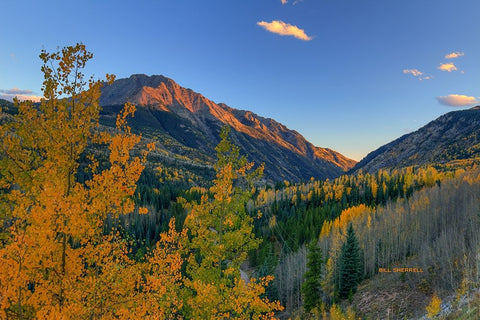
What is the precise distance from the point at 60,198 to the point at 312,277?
162 feet

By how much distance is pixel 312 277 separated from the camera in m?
48.7

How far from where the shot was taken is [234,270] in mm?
13961

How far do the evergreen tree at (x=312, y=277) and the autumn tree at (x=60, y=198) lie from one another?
4393 cm

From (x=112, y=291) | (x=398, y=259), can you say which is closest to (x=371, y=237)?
(x=398, y=259)

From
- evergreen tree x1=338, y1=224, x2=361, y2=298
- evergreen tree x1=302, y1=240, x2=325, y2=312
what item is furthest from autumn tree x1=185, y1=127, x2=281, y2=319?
evergreen tree x1=338, y1=224, x2=361, y2=298

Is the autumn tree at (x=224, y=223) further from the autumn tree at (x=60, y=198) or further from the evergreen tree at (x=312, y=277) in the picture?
the evergreen tree at (x=312, y=277)

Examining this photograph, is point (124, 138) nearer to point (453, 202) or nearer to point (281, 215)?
point (453, 202)

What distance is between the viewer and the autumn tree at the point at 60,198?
7766mm

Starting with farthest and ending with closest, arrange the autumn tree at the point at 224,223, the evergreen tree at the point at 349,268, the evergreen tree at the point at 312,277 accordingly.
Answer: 1. the evergreen tree at the point at 349,268
2. the evergreen tree at the point at 312,277
3. the autumn tree at the point at 224,223

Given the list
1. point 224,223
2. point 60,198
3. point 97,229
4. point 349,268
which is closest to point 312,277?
point 349,268

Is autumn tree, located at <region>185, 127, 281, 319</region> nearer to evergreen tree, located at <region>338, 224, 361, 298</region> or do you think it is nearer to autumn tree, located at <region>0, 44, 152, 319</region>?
autumn tree, located at <region>0, 44, 152, 319</region>

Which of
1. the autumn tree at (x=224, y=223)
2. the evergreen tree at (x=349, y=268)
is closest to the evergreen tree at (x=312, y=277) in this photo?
the evergreen tree at (x=349, y=268)

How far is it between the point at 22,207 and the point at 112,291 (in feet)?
13.4

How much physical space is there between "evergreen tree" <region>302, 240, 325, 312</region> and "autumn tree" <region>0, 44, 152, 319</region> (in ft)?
144
